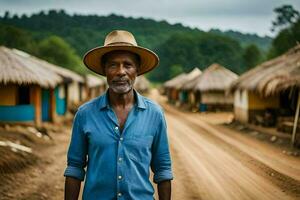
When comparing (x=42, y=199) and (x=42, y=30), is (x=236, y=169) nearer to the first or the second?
(x=42, y=199)

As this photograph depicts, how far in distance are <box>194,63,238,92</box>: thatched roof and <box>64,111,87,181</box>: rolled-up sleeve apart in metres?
27.9

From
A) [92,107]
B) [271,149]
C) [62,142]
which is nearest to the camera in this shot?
[92,107]

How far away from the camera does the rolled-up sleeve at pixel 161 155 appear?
271cm

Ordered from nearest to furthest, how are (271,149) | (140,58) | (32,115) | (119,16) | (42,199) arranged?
(140,58) → (42,199) → (271,149) → (32,115) → (119,16)

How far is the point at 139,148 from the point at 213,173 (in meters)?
7.17

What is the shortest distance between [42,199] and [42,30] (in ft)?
265

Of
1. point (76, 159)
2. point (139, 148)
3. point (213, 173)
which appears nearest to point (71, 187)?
point (76, 159)

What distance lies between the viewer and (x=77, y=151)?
2.65m

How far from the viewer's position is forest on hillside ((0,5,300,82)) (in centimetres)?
6431

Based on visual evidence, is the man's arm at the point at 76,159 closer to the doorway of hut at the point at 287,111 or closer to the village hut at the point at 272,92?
the doorway of hut at the point at 287,111

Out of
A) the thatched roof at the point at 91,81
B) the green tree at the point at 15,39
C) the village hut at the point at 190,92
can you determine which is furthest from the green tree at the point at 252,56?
the green tree at the point at 15,39

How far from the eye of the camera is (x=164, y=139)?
8.93ft

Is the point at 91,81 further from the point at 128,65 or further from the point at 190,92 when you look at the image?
the point at 128,65

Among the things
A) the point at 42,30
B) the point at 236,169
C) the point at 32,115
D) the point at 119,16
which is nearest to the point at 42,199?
the point at 236,169
